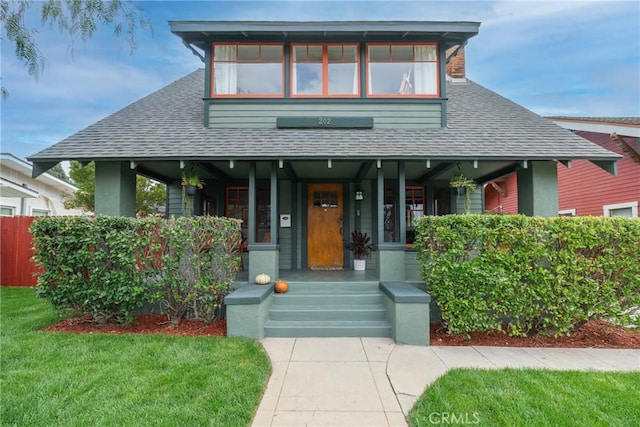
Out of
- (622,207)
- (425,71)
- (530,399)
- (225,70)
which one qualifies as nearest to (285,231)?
(225,70)

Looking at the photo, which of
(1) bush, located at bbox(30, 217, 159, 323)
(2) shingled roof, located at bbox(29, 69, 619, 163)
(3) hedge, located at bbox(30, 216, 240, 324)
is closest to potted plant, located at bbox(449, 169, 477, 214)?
(2) shingled roof, located at bbox(29, 69, 619, 163)

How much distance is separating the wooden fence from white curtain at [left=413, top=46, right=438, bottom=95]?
1023cm

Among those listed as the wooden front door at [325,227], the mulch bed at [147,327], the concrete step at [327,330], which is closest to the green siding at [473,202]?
the wooden front door at [325,227]

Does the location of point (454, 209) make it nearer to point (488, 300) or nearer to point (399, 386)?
point (488, 300)

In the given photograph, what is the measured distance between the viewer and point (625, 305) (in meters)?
4.08

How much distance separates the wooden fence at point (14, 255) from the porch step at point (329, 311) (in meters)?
7.39

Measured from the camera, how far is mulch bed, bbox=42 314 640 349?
4.12 m

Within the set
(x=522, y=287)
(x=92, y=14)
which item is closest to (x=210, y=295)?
Answer: (x=92, y=14)

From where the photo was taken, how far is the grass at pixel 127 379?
7.82 feet

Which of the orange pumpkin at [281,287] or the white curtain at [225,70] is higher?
the white curtain at [225,70]

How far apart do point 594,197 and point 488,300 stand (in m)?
7.67

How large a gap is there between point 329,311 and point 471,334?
6.77 feet

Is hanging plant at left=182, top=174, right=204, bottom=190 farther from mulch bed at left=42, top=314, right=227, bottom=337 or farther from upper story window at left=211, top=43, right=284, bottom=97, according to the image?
mulch bed at left=42, top=314, right=227, bottom=337

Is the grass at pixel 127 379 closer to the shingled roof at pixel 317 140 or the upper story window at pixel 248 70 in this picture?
the shingled roof at pixel 317 140
